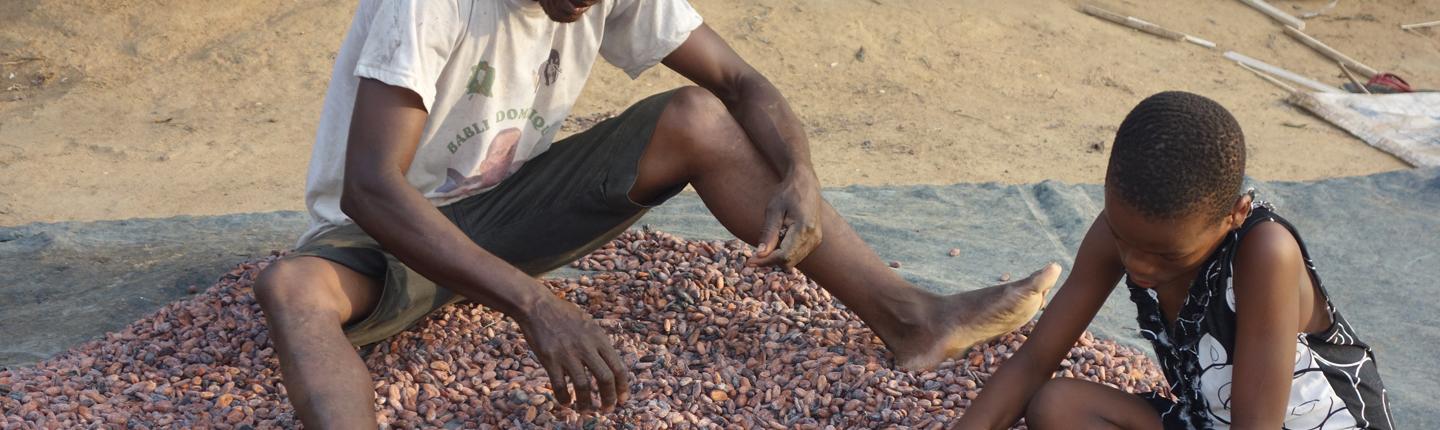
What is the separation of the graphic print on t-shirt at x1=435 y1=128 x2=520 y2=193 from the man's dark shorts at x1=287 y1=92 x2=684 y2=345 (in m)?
0.02

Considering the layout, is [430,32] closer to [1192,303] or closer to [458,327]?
[458,327]

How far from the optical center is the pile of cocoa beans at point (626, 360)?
243 centimetres

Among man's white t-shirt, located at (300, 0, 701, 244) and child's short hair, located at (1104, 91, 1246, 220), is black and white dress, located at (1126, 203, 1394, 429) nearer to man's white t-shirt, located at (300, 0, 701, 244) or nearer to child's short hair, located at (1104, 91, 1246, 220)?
child's short hair, located at (1104, 91, 1246, 220)

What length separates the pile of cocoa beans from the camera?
2.43 metres

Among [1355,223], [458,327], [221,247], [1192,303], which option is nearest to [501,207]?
[458,327]

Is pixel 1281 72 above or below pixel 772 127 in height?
below

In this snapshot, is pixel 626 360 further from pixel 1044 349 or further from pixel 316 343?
pixel 1044 349

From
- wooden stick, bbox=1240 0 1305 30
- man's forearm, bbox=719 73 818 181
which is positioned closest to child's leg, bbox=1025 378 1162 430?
man's forearm, bbox=719 73 818 181

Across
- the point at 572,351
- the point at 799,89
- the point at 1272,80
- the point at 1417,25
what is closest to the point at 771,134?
→ the point at 572,351

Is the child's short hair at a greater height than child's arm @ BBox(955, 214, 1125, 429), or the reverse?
the child's short hair

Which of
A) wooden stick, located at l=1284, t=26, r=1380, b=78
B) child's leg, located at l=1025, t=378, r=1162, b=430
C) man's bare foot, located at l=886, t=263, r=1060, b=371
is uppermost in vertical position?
→ child's leg, located at l=1025, t=378, r=1162, b=430

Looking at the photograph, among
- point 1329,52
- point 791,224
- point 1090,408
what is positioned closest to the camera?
point 1090,408

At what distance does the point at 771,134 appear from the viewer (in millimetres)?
2641

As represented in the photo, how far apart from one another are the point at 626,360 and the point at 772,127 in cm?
55
